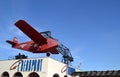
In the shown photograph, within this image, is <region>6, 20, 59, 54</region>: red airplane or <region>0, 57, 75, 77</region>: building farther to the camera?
<region>6, 20, 59, 54</region>: red airplane

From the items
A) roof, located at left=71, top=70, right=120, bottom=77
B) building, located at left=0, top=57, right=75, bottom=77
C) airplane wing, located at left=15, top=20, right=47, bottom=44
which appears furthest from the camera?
roof, located at left=71, top=70, right=120, bottom=77

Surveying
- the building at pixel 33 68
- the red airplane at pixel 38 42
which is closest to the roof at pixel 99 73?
the building at pixel 33 68

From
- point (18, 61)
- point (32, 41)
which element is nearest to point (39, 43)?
point (32, 41)

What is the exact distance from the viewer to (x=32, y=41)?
4991 centimetres

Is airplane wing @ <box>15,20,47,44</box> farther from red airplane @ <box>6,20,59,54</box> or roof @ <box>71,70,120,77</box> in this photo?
roof @ <box>71,70,120,77</box>

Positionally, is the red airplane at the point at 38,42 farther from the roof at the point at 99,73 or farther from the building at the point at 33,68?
the roof at the point at 99,73

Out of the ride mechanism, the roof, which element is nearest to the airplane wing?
the ride mechanism

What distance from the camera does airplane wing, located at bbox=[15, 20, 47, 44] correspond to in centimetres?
4351

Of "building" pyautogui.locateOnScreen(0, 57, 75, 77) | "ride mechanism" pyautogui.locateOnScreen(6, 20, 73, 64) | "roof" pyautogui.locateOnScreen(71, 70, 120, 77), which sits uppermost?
"ride mechanism" pyautogui.locateOnScreen(6, 20, 73, 64)

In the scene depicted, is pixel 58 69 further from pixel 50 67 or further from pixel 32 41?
pixel 32 41

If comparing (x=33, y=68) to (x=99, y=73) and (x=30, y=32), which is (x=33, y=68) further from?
(x=99, y=73)

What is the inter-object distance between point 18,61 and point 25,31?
6.63 metres

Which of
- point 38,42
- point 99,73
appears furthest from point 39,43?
point 99,73

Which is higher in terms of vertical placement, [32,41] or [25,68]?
[32,41]
